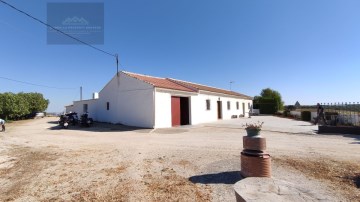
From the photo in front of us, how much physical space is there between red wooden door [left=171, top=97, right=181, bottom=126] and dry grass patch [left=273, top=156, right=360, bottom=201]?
1217cm

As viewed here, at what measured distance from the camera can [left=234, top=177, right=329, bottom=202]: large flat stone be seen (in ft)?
10.3

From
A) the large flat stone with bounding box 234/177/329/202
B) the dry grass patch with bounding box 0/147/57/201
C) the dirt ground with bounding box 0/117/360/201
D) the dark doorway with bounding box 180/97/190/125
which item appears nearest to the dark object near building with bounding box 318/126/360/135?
the dirt ground with bounding box 0/117/360/201

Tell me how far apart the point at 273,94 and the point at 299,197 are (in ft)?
162

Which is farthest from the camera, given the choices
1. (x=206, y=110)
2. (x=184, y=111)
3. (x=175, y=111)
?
(x=206, y=110)

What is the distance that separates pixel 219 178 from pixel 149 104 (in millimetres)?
12371

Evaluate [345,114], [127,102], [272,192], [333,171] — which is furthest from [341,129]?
[127,102]

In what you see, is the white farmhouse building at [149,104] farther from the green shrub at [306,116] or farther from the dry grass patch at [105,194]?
the dry grass patch at [105,194]

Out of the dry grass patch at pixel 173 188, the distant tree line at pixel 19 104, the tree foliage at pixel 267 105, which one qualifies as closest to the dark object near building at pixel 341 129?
the dry grass patch at pixel 173 188

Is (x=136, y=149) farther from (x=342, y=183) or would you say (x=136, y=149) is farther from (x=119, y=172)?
(x=342, y=183)

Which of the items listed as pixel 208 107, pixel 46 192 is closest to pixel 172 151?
pixel 46 192

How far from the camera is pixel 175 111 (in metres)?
19.3

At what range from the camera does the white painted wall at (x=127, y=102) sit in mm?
17516

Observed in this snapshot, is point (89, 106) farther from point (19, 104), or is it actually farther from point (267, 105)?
point (267, 105)

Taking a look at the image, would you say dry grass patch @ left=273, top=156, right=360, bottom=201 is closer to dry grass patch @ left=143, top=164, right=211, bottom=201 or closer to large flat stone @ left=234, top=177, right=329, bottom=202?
large flat stone @ left=234, top=177, right=329, bottom=202
